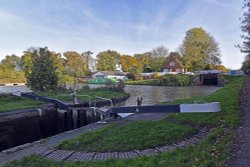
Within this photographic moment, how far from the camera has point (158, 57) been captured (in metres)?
83.9

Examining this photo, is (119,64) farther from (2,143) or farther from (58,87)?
(2,143)

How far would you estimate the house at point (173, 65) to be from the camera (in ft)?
244

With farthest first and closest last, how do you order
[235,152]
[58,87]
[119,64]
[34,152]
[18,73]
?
[119,64] < [18,73] < [58,87] < [34,152] < [235,152]

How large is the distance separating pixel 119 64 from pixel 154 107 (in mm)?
85998

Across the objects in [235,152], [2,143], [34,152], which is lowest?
[2,143]

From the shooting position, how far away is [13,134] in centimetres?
1244

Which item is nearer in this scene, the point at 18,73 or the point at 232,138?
the point at 232,138

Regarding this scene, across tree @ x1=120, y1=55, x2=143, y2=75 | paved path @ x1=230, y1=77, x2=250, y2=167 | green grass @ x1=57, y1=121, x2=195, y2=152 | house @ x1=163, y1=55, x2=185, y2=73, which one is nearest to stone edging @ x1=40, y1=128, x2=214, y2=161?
green grass @ x1=57, y1=121, x2=195, y2=152

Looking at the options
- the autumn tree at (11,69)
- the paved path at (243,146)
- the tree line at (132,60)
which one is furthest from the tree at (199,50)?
the paved path at (243,146)

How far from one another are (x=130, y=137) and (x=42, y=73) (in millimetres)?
20784

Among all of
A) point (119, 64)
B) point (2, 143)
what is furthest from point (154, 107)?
point (119, 64)

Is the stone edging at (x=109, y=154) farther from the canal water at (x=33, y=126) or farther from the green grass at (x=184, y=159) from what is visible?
the canal water at (x=33, y=126)

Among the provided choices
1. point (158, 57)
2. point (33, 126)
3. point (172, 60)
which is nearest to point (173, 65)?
point (172, 60)

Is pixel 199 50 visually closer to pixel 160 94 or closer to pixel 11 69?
pixel 160 94
